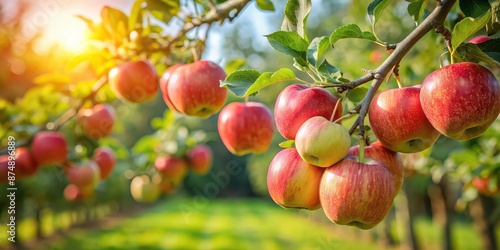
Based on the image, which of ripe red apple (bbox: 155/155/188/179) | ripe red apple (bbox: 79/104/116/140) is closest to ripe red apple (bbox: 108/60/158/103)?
ripe red apple (bbox: 79/104/116/140)

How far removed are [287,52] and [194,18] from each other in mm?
576

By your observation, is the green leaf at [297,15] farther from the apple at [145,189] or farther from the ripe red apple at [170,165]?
the apple at [145,189]

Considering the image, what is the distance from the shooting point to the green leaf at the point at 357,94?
1111mm

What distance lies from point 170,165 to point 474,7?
2.20 meters

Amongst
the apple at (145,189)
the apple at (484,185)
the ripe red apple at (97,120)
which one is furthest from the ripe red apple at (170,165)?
the apple at (484,185)

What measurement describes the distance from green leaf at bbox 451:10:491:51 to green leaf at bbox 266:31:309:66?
316 mm

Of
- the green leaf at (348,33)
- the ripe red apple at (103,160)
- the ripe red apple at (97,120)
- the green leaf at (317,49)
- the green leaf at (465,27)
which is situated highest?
the green leaf at (465,27)

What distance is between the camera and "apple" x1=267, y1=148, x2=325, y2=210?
0.93 meters

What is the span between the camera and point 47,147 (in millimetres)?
2104

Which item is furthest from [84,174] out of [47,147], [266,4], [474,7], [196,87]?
[474,7]

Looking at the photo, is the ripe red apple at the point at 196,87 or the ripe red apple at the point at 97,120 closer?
the ripe red apple at the point at 196,87

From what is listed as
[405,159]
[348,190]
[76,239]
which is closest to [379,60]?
[405,159]

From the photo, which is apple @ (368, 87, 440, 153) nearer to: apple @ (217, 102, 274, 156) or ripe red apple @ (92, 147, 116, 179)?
apple @ (217, 102, 274, 156)

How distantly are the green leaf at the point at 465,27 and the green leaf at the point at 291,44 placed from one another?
12.4 inches
